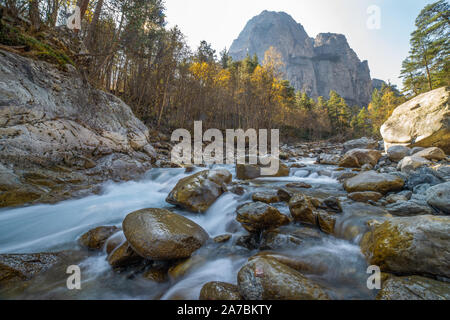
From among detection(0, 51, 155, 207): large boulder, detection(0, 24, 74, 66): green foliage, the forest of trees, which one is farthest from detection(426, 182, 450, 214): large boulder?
detection(0, 24, 74, 66): green foliage

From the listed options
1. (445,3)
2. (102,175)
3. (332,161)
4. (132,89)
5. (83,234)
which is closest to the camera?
(83,234)

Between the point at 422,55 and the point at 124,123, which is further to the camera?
the point at 422,55

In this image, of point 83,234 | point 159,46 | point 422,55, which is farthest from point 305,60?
point 83,234

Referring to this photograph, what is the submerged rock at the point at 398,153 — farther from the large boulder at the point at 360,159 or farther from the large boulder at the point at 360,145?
the large boulder at the point at 360,145

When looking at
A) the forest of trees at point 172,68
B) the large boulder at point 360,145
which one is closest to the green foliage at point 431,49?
the forest of trees at point 172,68

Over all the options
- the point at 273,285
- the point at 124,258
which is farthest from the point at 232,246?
the point at 124,258

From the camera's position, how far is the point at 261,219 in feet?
9.40

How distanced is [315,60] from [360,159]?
110m

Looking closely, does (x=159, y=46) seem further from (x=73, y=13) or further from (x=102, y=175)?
(x=102, y=175)

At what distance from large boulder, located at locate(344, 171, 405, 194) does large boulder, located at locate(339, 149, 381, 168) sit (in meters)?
3.77

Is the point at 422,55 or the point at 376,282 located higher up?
the point at 422,55

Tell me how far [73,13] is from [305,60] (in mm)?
108637
